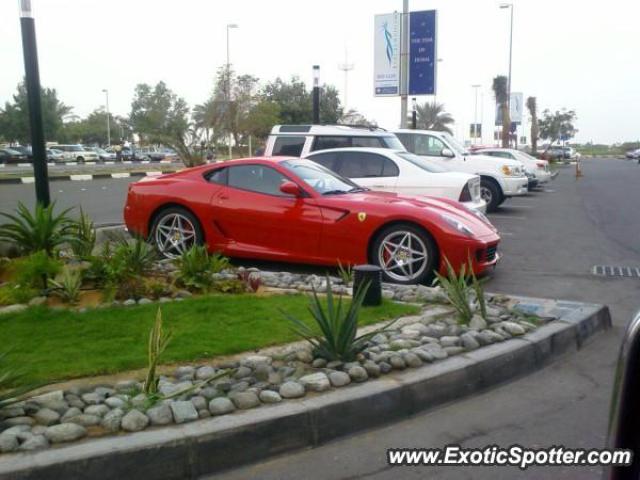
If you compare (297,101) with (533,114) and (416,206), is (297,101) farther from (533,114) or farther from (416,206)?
(416,206)

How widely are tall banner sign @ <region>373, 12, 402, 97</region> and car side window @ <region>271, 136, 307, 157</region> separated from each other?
10.00 metres

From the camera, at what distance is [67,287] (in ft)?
19.1

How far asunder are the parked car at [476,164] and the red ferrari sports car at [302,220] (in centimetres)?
836

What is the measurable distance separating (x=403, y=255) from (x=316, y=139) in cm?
606

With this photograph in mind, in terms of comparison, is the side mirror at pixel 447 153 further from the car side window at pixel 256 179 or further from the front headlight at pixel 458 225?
the front headlight at pixel 458 225

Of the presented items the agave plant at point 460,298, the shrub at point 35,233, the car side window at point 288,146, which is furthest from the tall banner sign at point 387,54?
the agave plant at point 460,298

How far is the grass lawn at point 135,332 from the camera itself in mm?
4535

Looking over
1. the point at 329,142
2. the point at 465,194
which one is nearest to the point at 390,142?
the point at 329,142

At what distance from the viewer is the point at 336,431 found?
3.94 meters

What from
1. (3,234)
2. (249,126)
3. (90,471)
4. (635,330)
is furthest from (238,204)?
(249,126)

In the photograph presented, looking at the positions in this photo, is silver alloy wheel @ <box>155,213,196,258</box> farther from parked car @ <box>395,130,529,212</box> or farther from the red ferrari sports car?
parked car @ <box>395,130,529,212</box>

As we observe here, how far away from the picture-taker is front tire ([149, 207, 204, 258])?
8.39m

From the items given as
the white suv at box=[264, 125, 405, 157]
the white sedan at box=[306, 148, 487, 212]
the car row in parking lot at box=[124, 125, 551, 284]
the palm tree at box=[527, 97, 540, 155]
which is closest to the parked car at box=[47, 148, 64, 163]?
the palm tree at box=[527, 97, 540, 155]

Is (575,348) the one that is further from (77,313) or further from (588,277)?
(77,313)
